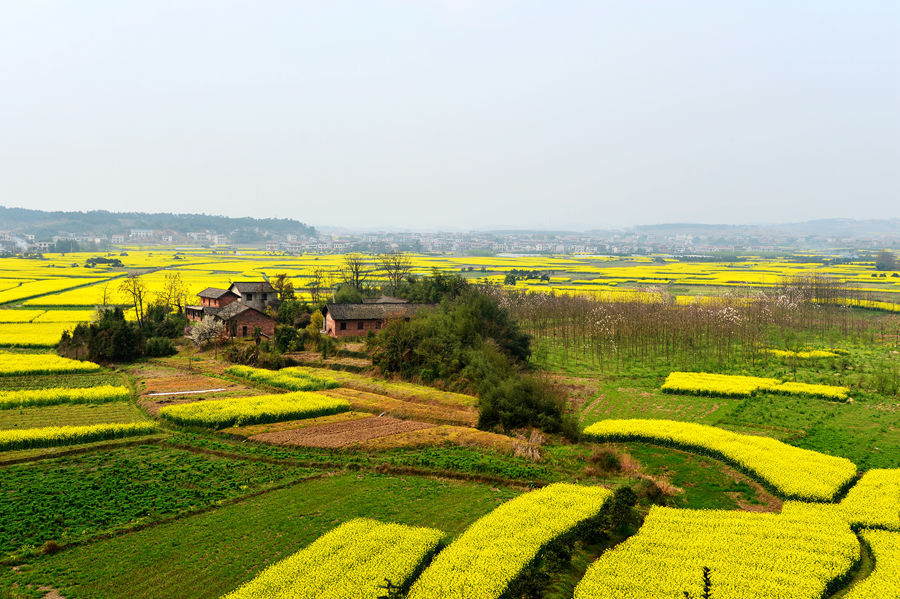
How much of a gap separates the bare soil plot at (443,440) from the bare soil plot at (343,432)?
647 mm

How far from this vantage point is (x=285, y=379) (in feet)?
109

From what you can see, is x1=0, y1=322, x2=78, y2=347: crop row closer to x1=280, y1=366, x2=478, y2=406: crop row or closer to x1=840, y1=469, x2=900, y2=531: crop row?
x1=280, y1=366, x2=478, y2=406: crop row

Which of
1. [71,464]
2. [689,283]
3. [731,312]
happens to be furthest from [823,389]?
[689,283]

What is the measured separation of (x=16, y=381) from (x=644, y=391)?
34536 mm

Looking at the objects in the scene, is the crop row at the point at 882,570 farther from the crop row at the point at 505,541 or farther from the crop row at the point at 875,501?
the crop row at the point at 505,541

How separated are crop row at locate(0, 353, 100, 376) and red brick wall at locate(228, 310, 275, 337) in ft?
33.5

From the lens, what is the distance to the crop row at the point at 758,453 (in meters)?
18.7

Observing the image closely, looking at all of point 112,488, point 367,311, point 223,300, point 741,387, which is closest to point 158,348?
point 223,300

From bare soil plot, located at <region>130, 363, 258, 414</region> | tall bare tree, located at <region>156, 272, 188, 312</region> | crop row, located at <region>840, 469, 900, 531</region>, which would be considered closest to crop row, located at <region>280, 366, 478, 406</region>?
bare soil plot, located at <region>130, 363, 258, 414</region>

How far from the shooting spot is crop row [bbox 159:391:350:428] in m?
24.9

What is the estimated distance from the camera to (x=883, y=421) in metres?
26.9

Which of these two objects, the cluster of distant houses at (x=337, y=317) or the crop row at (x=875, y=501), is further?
the cluster of distant houses at (x=337, y=317)

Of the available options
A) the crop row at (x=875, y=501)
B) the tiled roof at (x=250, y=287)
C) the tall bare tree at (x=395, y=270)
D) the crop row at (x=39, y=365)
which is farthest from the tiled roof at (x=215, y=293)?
the crop row at (x=875, y=501)

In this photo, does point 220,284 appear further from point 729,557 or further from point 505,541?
point 729,557
